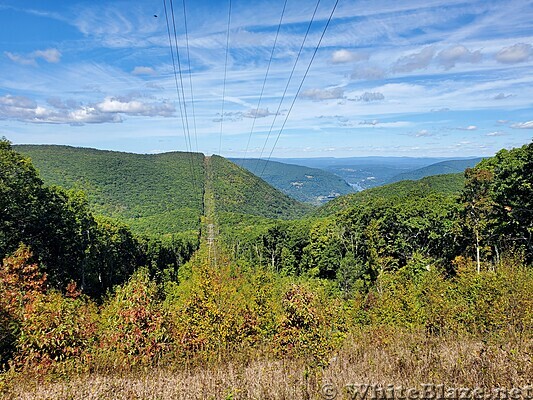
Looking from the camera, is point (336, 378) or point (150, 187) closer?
point (336, 378)

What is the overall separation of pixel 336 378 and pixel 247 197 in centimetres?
15497

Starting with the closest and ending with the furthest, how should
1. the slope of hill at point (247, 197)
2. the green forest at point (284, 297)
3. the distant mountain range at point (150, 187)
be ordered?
the green forest at point (284, 297)
the distant mountain range at point (150, 187)
the slope of hill at point (247, 197)

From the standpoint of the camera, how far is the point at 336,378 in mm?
5719

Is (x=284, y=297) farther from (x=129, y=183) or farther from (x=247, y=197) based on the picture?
(x=247, y=197)

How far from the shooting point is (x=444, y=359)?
5.85 m

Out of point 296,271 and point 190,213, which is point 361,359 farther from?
point 190,213

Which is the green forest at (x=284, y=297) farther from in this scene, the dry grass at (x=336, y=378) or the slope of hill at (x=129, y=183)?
the slope of hill at (x=129, y=183)

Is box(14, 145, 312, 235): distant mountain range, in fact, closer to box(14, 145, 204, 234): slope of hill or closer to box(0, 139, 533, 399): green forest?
box(14, 145, 204, 234): slope of hill

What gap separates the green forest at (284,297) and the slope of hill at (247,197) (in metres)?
61.4

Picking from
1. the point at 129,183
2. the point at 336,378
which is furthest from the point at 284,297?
the point at 129,183

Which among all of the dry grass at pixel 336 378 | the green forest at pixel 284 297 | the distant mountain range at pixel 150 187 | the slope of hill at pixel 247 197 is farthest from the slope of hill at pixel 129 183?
the dry grass at pixel 336 378

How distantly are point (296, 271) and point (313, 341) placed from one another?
2304 inches

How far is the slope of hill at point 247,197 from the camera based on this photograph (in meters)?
147

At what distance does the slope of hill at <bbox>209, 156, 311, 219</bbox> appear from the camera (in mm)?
147250
